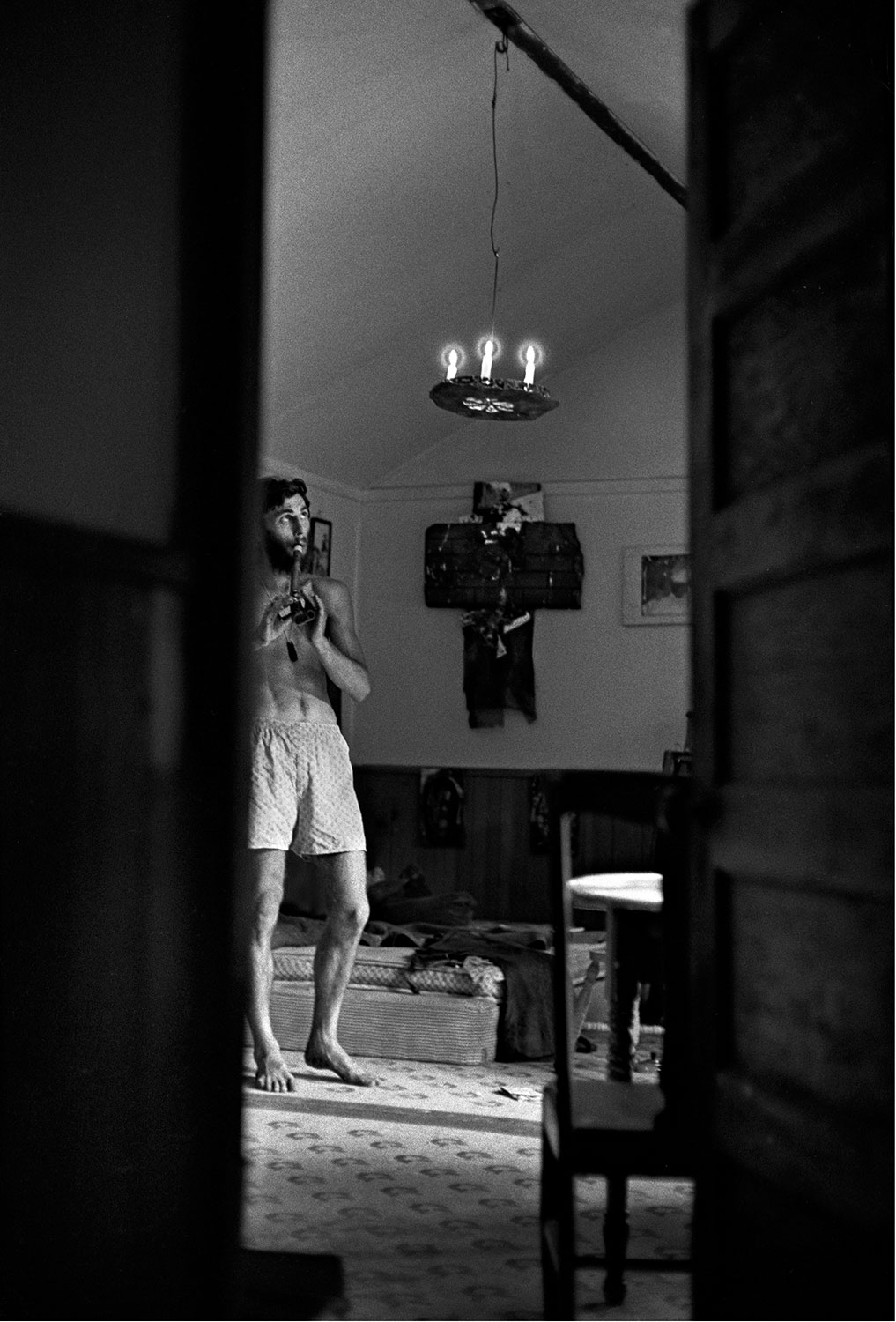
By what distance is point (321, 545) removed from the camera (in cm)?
840

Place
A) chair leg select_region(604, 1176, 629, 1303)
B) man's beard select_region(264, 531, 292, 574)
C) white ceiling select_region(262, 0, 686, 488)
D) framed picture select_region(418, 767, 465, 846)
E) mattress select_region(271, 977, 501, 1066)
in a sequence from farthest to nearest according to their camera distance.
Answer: framed picture select_region(418, 767, 465, 846)
mattress select_region(271, 977, 501, 1066)
white ceiling select_region(262, 0, 686, 488)
man's beard select_region(264, 531, 292, 574)
chair leg select_region(604, 1176, 629, 1303)

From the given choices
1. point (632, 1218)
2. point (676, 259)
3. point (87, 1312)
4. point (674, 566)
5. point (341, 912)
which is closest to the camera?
point (87, 1312)

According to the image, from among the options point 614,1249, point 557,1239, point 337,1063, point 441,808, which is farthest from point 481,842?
point 557,1239

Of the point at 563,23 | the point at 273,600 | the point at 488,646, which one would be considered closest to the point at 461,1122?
the point at 273,600

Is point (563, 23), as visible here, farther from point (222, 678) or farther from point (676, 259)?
point (222, 678)

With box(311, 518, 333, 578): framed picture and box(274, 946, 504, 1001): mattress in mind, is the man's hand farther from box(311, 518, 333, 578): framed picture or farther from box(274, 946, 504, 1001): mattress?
box(311, 518, 333, 578): framed picture

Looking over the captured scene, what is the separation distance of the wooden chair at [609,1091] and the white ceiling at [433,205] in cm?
254

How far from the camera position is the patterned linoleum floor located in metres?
2.80

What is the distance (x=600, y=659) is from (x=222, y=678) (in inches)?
257

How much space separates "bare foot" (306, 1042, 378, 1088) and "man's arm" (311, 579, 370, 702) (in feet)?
3.98

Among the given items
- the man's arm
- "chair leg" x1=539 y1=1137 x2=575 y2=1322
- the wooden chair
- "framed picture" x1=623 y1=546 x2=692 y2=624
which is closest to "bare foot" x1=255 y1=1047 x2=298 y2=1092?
the man's arm

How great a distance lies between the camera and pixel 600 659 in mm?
8344

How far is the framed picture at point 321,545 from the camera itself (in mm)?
8197

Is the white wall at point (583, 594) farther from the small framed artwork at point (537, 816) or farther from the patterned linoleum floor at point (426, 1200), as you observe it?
the patterned linoleum floor at point (426, 1200)
